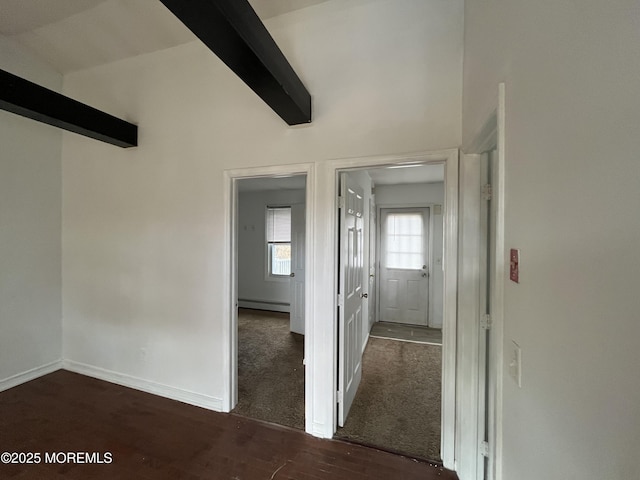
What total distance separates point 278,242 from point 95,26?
13.1 feet

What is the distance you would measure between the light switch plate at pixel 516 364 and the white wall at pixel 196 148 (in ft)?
4.25

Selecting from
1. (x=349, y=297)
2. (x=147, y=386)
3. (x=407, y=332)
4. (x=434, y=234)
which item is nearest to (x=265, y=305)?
(x=407, y=332)

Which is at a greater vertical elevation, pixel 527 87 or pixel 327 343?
pixel 527 87

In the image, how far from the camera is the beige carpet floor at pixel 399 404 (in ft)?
6.66

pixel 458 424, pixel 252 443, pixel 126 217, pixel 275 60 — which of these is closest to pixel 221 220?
pixel 126 217

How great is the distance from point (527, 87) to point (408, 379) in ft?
9.67

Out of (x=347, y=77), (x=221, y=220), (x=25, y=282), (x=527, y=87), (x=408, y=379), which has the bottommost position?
(x=408, y=379)

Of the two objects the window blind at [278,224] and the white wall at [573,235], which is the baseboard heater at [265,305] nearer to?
the window blind at [278,224]

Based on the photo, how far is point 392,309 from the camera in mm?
4922

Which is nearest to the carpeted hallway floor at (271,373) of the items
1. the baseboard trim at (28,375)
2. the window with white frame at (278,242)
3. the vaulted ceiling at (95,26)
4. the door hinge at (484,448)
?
the window with white frame at (278,242)

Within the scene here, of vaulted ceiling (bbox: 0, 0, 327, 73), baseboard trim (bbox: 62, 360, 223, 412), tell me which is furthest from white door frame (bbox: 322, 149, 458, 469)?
vaulted ceiling (bbox: 0, 0, 327, 73)

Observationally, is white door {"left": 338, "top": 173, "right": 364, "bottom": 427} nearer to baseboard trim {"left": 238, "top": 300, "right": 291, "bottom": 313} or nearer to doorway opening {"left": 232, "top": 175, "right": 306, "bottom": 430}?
doorway opening {"left": 232, "top": 175, "right": 306, "bottom": 430}

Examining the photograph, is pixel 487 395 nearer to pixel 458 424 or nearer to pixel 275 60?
pixel 458 424

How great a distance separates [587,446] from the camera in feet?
1.85
